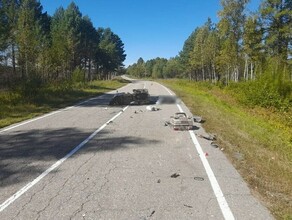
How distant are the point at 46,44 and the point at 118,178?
3489cm

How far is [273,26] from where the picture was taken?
3306 centimetres

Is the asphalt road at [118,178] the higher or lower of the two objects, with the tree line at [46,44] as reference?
lower

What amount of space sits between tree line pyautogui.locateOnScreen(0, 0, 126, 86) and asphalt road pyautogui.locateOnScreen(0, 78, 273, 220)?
1383 centimetres

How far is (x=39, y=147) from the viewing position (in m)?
8.27

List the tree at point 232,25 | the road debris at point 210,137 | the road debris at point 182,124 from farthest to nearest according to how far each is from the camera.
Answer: the tree at point 232,25
the road debris at point 182,124
the road debris at point 210,137

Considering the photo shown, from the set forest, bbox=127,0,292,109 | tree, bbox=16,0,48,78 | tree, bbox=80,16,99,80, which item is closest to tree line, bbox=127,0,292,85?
forest, bbox=127,0,292,109

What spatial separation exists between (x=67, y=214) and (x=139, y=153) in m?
3.43

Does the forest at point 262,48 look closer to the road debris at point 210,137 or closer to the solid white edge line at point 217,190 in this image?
the road debris at point 210,137

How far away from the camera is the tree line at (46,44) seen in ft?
94.6

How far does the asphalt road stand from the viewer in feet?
15.0

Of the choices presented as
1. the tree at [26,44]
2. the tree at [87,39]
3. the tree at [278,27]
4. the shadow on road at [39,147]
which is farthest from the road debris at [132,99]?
the tree at [87,39]

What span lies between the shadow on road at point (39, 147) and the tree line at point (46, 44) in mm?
12197

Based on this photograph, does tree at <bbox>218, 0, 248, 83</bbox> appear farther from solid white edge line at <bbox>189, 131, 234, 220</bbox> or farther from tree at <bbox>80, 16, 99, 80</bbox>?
solid white edge line at <bbox>189, 131, 234, 220</bbox>

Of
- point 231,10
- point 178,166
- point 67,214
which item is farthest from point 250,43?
point 67,214
